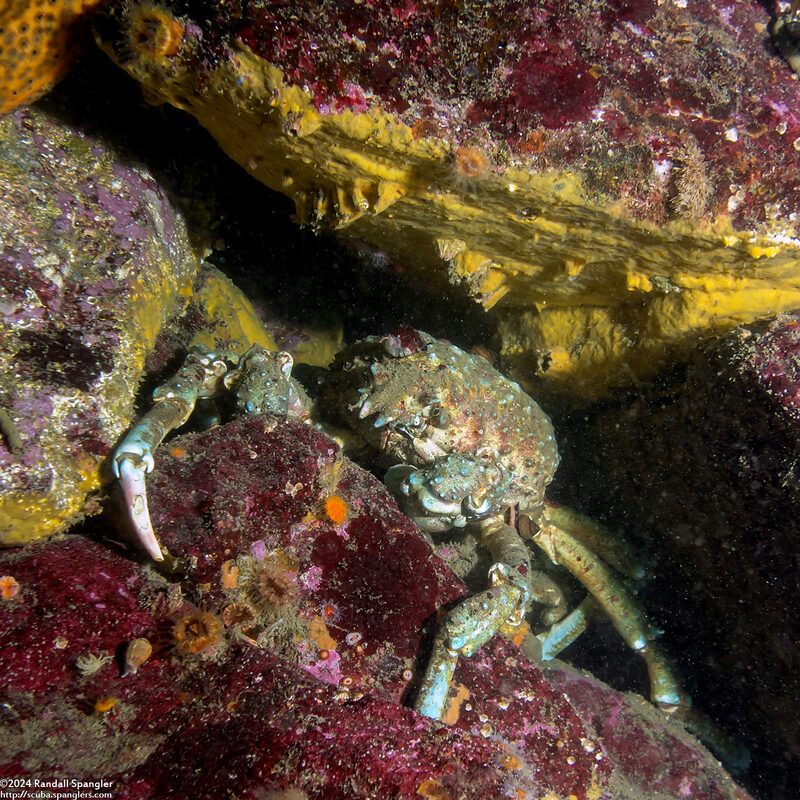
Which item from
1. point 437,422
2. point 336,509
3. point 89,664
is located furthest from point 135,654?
point 437,422

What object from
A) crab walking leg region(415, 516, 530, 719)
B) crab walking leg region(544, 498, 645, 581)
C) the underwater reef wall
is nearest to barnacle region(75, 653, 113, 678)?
crab walking leg region(415, 516, 530, 719)

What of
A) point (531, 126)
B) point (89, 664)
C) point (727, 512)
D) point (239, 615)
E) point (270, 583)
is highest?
point (531, 126)

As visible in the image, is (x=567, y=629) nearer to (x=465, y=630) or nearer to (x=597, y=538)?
(x=597, y=538)

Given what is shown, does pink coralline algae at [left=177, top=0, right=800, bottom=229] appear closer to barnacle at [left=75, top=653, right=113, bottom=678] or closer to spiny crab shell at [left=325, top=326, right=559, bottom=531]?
spiny crab shell at [left=325, top=326, right=559, bottom=531]

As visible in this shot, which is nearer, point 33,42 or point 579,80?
point 33,42

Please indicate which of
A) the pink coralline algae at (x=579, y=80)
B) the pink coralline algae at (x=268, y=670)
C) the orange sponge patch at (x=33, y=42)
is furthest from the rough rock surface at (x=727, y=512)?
the orange sponge patch at (x=33, y=42)

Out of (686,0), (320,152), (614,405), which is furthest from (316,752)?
(686,0)

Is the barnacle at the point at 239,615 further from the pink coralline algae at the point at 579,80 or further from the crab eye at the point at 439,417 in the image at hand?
the pink coralline algae at the point at 579,80

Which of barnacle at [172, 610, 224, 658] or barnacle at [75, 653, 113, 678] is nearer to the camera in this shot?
barnacle at [75, 653, 113, 678]
